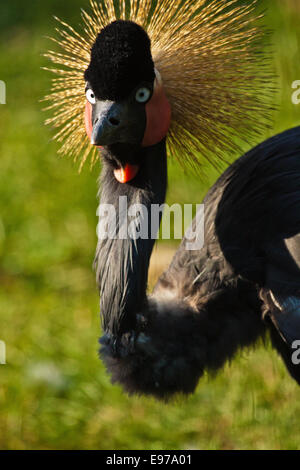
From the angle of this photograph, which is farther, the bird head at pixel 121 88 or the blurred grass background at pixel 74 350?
the blurred grass background at pixel 74 350

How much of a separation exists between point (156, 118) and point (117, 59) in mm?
179

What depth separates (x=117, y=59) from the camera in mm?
1341

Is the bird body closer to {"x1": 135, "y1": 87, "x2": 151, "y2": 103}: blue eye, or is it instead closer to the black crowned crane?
the black crowned crane

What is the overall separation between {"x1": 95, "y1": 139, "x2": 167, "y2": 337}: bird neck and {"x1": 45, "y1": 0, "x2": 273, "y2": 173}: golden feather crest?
0.13m

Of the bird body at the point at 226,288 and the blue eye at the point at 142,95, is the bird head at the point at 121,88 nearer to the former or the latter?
the blue eye at the point at 142,95

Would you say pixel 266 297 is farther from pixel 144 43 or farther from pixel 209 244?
pixel 144 43

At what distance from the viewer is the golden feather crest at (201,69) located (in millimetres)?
1591

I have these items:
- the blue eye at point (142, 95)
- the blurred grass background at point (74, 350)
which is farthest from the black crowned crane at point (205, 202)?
the blurred grass background at point (74, 350)

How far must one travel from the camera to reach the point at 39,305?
2621mm

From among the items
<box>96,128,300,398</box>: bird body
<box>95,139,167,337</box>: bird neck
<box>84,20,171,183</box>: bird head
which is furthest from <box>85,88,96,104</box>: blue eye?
<box>96,128,300,398</box>: bird body

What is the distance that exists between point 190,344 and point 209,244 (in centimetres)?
24

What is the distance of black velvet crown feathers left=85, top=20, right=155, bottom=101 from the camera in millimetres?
1343

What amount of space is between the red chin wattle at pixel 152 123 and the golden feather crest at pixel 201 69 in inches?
3.0
